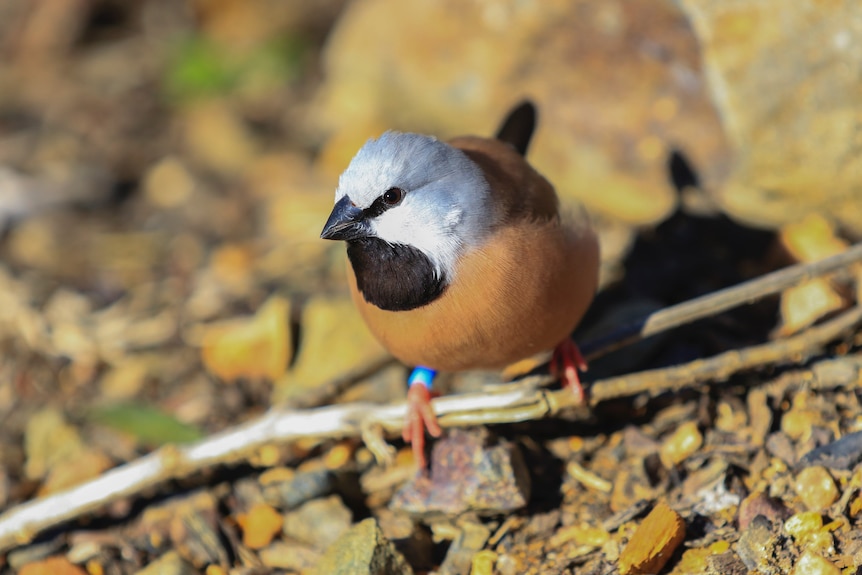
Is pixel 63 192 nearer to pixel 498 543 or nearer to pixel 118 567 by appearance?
pixel 118 567

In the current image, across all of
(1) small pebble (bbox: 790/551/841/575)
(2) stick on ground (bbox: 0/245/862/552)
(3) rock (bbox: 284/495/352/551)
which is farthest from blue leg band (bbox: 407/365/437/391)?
(1) small pebble (bbox: 790/551/841/575)

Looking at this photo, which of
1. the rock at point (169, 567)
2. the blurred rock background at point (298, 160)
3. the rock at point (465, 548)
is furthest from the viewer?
the blurred rock background at point (298, 160)

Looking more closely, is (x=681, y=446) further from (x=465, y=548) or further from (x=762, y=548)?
(x=465, y=548)

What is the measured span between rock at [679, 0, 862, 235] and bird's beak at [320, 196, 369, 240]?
2.20m

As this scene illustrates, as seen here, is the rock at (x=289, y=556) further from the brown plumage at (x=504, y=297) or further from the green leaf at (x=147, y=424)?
the brown plumage at (x=504, y=297)

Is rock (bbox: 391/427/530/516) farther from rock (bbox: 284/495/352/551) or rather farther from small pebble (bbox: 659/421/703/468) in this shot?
small pebble (bbox: 659/421/703/468)

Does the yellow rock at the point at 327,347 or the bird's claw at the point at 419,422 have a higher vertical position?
the yellow rock at the point at 327,347

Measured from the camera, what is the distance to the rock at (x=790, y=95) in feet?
13.9

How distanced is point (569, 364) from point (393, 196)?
1083mm

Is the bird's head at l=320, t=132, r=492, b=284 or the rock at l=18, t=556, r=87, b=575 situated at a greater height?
the bird's head at l=320, t=132, r=492, b=284

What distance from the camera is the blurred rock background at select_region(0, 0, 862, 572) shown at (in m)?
4.49

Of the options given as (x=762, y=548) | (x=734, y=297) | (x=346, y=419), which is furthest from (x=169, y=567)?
(x=734, y=297)

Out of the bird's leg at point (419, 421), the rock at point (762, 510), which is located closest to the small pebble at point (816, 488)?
the rock at point (762, 510)

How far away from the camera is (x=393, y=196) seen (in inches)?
132
